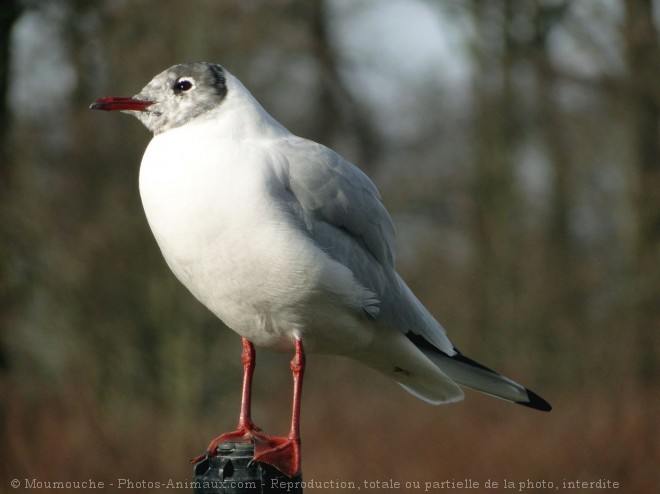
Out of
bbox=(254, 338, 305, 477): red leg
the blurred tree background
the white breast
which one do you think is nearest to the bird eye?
the white breast

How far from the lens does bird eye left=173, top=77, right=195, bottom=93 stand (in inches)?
132

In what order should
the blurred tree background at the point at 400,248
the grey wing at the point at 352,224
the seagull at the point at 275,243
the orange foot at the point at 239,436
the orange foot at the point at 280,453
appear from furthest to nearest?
the blurred tree background at the point at 400,248 < the grey wing at the point at 352,224 < the seagull at the point at 275,243 < the orange foot at the point at 239,436 < the orange foot at the point at 280,453

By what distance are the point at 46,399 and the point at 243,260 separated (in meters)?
5.22

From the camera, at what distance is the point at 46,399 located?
772 centimetres

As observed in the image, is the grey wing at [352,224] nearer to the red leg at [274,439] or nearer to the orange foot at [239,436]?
the red leg at [274,439]

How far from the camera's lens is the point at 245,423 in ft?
10.4

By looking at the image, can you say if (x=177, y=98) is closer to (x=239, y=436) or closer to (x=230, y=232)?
(x=230, y=232)

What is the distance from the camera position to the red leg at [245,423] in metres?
2.89

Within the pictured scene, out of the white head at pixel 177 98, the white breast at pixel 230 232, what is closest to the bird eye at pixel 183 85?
the white head at pixel 177 98

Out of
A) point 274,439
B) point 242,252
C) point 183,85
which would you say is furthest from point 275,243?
point 183,85

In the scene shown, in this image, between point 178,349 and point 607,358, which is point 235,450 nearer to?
point 178,349

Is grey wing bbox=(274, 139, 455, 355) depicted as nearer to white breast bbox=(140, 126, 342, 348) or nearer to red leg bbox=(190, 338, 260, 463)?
white breast bbox=(140, 126, 342, 348)

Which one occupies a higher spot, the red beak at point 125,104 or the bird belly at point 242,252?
the red beak at point 125,104

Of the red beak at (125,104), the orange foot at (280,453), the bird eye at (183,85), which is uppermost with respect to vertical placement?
the bird eye at (183,85)
